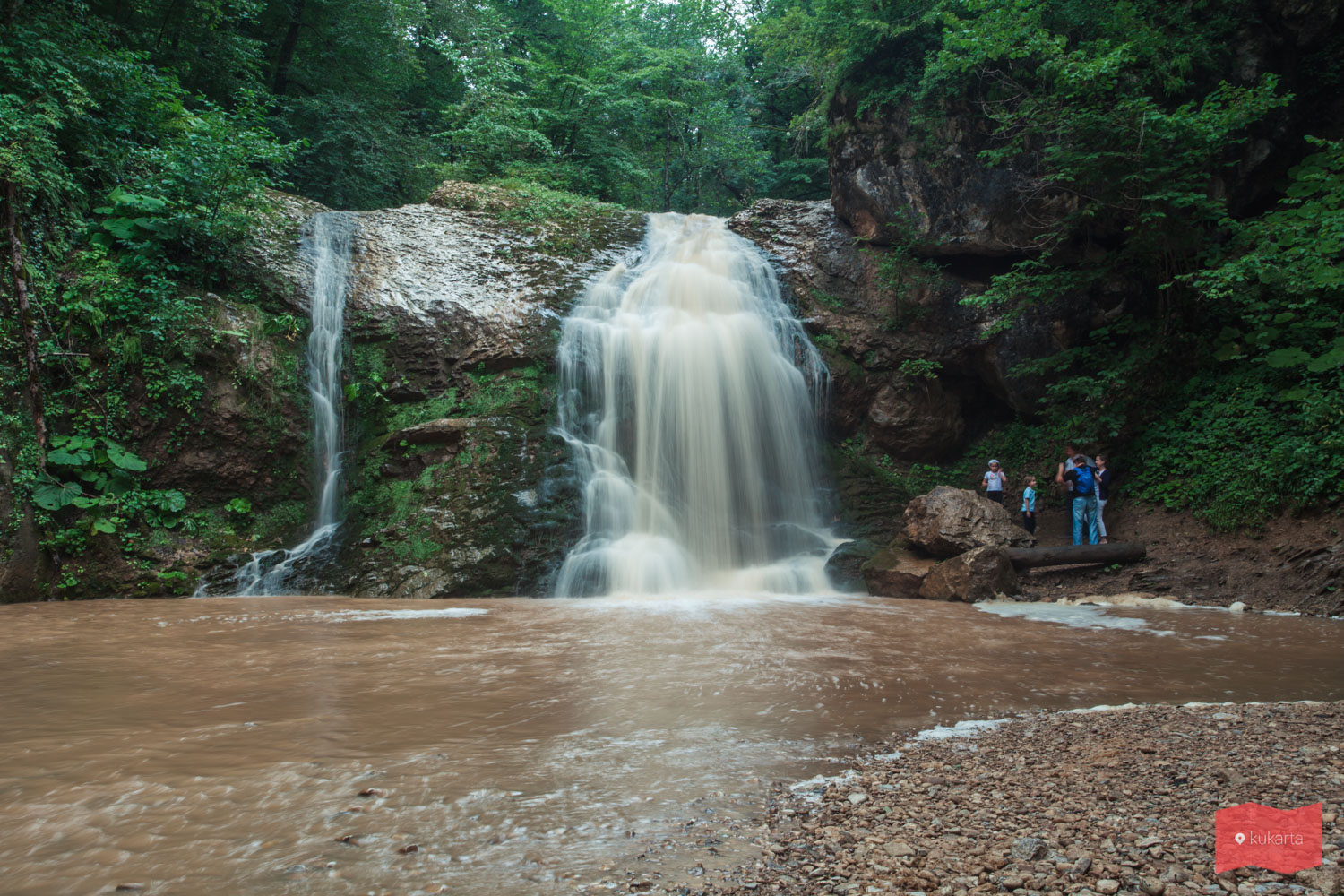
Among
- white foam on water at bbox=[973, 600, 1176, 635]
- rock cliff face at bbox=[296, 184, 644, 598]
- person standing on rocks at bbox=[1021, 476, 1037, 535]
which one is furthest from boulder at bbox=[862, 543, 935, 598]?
rock cliff face at bbox=[296, 184, 644, 598]

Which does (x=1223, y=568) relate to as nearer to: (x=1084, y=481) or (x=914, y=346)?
(x=1084, y=481)

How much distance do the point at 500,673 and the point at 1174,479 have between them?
10360mm

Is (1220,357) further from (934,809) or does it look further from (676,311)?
(934,809)

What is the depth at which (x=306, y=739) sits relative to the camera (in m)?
2.97

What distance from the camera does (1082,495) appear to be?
999cm

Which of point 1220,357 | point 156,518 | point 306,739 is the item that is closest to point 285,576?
point 156,518

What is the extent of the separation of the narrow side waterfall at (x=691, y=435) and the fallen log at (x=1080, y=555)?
8.75 feet

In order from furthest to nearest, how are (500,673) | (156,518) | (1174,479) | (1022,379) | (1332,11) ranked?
(1022,379), (1332,11), (1174,479), (156,518), (500,673)

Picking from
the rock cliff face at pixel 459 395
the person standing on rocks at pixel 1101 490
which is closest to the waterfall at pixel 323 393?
the rock cliff face at pixel 459 395

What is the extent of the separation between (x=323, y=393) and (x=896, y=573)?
8.72 meters

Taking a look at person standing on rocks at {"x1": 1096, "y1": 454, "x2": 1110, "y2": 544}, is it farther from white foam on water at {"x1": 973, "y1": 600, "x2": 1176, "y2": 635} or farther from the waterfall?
A: the waterfall

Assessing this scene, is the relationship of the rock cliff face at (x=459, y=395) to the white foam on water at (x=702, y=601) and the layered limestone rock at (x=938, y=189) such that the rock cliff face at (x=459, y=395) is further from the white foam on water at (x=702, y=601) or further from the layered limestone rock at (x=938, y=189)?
the layered limestone rock at (x=938, y=189)

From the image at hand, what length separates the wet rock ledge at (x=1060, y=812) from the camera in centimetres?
169

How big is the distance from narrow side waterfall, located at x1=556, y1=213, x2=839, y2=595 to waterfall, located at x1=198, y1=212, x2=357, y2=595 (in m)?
3.36
